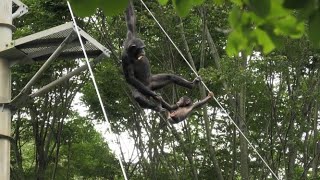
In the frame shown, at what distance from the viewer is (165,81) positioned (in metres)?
5.91

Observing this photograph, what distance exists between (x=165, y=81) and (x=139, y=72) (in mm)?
438

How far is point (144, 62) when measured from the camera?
5.51 metres

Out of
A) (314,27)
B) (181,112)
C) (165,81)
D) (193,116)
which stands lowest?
(314,27)

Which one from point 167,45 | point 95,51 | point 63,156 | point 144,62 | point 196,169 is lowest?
point 144,62

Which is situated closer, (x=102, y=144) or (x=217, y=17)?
(x=217, y=17)

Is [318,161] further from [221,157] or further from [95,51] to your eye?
[95,51]

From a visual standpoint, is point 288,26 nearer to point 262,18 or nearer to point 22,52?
point 262,18

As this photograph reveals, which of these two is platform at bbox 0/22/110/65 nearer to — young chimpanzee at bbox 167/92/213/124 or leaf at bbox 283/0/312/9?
young chimpanzee at bbox 167/92/213/124

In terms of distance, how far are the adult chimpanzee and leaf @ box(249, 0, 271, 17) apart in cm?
384

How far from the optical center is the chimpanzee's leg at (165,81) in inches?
227

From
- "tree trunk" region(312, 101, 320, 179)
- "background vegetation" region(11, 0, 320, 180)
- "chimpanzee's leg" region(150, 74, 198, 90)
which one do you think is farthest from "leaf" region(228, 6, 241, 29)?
"tree trunk" region(312, 101, 320, 179)

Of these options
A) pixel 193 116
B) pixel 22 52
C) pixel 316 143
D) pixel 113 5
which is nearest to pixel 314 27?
pixel 113 5

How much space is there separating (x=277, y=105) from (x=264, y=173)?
131 cm

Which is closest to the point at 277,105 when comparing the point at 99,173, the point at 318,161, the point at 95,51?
the point at 318,161
